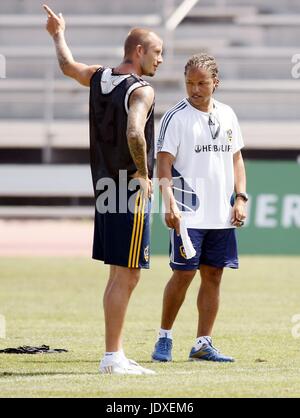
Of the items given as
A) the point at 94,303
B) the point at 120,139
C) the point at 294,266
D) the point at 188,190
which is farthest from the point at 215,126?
the point at 294,266

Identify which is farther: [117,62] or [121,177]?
[117,62]

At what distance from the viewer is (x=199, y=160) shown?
8.24 m

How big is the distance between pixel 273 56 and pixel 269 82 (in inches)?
38.7

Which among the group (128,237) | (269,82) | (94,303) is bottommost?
(94,303)

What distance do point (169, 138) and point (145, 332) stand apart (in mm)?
2612

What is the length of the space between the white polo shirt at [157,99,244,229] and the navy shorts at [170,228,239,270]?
61 millimetres

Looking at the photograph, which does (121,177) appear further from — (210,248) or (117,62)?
(117,62)

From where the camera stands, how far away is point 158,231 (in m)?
19.8

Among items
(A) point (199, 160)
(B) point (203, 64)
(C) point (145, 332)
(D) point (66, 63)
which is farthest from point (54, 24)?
(C) point (145, 332)

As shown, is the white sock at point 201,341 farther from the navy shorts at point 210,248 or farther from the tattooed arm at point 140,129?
the tattooed arm at point 140,129

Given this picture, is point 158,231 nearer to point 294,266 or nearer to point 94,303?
point 294,266

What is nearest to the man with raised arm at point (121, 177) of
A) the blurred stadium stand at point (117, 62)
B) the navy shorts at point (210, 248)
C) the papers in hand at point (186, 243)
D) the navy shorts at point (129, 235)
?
the navy shorts at point (129, 235)

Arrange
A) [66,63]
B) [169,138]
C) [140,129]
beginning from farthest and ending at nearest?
[169,138], [66,63], [140,129]
